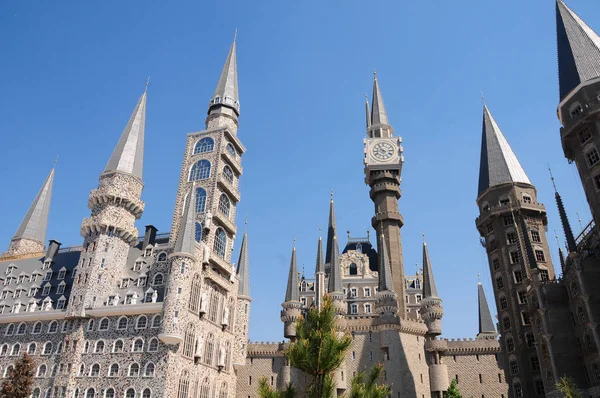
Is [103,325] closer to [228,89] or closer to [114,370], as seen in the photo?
[114,370]

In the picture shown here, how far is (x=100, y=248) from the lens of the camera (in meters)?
56.4

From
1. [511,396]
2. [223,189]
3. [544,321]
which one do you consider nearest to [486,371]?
[511,396]

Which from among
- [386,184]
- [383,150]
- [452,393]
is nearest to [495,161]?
[386,184]

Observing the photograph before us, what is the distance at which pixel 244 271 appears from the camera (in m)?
69.9

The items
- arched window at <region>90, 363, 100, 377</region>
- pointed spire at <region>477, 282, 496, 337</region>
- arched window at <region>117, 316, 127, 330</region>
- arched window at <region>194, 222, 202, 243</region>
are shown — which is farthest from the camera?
pointed spire at <region>477, 282, 496, 337</region>

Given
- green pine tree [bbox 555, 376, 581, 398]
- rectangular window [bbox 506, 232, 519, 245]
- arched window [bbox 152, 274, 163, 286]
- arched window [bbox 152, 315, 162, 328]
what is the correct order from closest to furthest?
green pine tree [bbox 555, 376, 581, 398], arched window [bbox 152, 315, 162, 328], arched window [bbox 152, 274, 163, 286], rectangular window [bbox 506, 232, 519, 245]

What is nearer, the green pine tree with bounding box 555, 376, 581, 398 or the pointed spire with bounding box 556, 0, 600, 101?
the green pine tree with bounding box 555, 376, 581, 398

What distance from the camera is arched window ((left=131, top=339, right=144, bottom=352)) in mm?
49966

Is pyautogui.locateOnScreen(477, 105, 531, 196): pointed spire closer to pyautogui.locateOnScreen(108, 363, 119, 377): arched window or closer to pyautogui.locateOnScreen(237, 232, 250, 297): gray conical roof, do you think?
pyautogui.locateOnScreen(237, 232, 250, 297): gray conical roof

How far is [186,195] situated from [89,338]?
65.8 feet

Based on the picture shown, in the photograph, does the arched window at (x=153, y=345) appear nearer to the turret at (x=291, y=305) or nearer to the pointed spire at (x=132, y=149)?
the pointed spire at (x=132, y=149)

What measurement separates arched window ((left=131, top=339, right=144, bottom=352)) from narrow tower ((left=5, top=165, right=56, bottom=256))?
37.2m

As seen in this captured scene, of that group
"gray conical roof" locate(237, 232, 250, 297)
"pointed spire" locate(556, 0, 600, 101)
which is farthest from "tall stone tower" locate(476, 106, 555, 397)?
"gray conical roof" locate(237, 232, 250, 297)

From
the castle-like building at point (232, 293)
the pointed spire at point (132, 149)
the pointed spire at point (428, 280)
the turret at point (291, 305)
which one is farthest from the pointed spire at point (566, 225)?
the pointed spire at point (132, 149)
